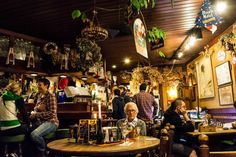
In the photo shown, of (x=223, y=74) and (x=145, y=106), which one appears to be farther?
(x=223, y=74)

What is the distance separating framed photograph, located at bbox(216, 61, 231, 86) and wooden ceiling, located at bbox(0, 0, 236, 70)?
33.5 inches

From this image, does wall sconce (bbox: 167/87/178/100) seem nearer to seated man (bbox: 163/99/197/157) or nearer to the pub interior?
the pub interior

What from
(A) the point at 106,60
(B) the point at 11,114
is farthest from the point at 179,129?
(A) the point at 106,60

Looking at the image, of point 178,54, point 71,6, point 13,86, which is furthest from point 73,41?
point 178,54

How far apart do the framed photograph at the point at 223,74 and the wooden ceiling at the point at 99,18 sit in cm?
85

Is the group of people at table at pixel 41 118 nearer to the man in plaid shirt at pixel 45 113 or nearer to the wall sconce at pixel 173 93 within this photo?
the man in plaid shirt at pixel 45 113

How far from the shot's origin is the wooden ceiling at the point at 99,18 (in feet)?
14.1

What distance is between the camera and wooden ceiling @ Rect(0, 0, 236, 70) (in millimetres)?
4305

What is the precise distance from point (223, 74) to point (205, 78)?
151 cm

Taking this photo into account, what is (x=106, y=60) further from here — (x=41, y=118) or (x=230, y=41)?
(x=41, y=118)

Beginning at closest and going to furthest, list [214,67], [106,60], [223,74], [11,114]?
[11,114] → [223,74] → [214,67] → [106,60]

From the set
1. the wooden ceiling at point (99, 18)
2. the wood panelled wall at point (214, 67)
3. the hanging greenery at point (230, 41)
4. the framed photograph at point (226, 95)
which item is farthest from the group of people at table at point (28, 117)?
the framed photograph at point (226, 95)

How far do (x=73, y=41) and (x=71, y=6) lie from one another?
85.2 inches

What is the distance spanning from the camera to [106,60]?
896 cm
